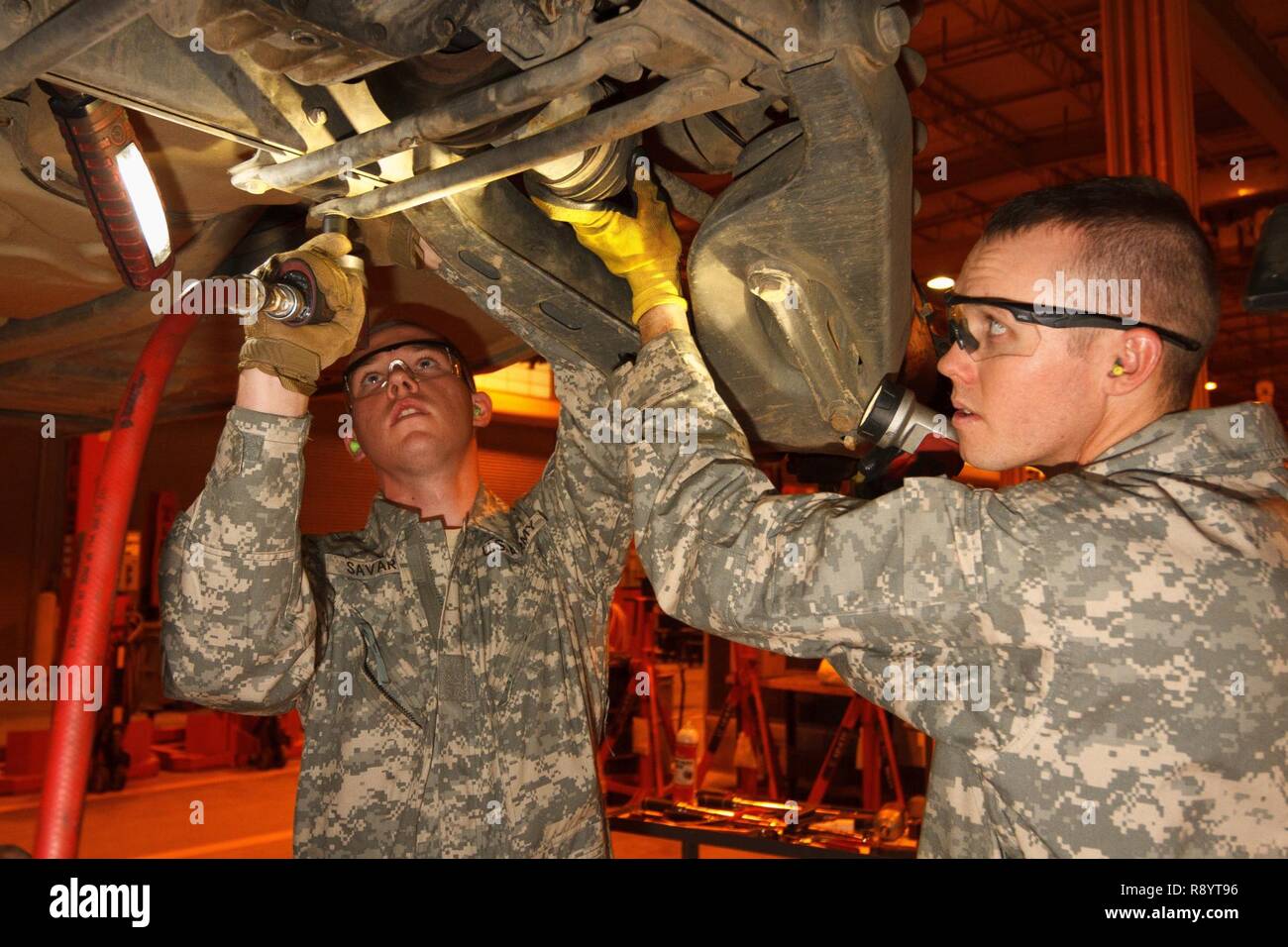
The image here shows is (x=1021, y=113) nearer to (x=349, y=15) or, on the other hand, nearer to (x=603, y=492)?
(x=603, y=492)

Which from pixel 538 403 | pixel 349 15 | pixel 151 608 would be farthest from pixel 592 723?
pixel 538 403

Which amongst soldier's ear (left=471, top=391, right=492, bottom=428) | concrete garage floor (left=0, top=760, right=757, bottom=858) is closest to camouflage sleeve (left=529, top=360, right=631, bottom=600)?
soldier's ear (left=471, top=391, right=492, bottom=428)

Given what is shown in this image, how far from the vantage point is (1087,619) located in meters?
1.13

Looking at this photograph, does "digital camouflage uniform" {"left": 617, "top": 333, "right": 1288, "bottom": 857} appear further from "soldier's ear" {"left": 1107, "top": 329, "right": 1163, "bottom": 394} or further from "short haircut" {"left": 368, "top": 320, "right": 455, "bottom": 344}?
"short haircut" {"left": 368, "top": 320, "right": 455, "bottom": 344}

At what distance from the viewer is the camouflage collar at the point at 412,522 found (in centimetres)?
218

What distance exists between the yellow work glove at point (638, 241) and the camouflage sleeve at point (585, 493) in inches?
13.5

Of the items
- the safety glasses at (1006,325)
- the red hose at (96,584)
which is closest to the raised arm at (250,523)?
the red hose at (96,584)

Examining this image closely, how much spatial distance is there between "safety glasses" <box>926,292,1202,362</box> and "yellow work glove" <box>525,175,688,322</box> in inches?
17.3

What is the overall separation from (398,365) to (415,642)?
614 mm

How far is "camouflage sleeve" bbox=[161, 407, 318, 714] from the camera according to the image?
5.59ft

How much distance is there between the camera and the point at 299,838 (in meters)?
1.95

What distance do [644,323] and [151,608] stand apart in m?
7.67

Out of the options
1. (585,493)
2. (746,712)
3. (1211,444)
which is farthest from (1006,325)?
(746,712)

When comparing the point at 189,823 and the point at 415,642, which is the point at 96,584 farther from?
the point at 189,823
